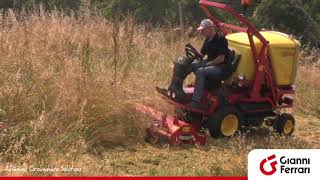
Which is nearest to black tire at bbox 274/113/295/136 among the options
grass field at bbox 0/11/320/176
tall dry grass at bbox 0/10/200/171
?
grass field at bbox 0/11/320/176

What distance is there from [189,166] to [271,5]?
13006mm

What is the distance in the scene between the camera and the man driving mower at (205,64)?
320 inches

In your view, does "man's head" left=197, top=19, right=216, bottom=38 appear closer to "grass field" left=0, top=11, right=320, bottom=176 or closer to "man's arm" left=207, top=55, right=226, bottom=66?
"man's arm" left=207, top=55, right=226, bottom=66

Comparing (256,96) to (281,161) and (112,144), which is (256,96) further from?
(281,161)

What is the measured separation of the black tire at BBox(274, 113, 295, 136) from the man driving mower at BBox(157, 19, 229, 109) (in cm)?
125

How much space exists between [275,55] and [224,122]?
1.28 meters

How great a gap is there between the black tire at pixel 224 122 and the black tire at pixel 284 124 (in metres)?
0.78

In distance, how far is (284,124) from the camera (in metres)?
8.85

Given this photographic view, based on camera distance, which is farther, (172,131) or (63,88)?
(172,131)

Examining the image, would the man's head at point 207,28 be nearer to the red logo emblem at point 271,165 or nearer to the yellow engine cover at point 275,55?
the yellow engine cover at point 275,55

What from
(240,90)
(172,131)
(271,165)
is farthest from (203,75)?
(271,165)

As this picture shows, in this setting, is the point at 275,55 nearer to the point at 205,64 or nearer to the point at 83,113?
the point at 205,64

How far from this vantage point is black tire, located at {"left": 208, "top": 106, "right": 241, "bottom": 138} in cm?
811

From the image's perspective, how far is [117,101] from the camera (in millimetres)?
7582
